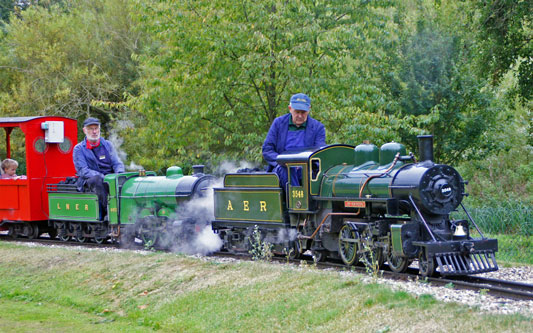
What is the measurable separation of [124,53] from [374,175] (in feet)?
69.9

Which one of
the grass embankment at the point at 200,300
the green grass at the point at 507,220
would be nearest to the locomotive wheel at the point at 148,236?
the grass embankment at the point at 200,300

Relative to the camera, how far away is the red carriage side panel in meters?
15.3

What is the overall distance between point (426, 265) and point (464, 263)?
61cm

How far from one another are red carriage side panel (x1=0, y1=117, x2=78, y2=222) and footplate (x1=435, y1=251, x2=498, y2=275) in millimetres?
10547

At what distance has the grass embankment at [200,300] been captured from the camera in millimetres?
6223

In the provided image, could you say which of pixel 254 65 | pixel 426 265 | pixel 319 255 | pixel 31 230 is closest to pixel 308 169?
pixel 319 255

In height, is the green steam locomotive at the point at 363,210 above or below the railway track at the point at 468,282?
above

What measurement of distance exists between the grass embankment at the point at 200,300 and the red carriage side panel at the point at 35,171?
12.6 ft

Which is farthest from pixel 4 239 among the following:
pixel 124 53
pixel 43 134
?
pixel 124 53

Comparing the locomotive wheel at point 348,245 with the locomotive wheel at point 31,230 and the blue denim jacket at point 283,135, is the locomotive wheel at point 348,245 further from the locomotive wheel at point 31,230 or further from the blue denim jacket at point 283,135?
the locomotive wheel at point 31,230

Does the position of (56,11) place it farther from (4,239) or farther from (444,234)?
(444,234)

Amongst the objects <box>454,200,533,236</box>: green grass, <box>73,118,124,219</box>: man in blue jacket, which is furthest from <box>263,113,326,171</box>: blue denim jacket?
<box>454,200,533,236</box>: green grass

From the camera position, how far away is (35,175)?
15422mm

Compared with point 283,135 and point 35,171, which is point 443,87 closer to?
point 283,135
